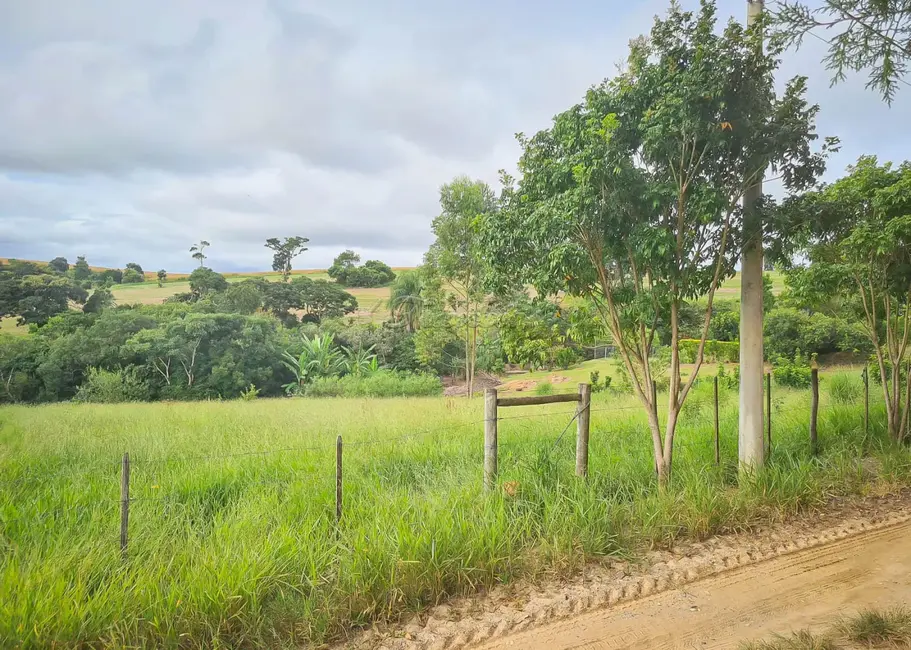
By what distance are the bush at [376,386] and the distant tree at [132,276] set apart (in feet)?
39.6

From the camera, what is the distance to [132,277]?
2636 cm

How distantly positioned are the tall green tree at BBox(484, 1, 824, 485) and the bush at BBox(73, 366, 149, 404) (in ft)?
57.2

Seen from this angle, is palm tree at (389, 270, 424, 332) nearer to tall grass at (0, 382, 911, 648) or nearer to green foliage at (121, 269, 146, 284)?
green foliage at (121, 269, 146, 284)

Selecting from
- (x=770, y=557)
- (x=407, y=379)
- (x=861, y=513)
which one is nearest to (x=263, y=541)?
(x=770, y=557)

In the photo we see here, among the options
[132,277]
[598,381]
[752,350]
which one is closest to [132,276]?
[132,277]

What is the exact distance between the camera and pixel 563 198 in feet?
14.1

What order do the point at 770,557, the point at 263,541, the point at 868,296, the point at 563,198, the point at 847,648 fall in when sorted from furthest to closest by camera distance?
the point at 868,296 → the point at 563,198 → the point at 770,557 → the point at 263,541 → the point at 847,648

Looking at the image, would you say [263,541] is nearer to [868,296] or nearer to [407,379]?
[868,296]

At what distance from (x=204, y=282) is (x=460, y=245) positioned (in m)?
20.1

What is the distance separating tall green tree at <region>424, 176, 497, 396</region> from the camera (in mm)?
17281

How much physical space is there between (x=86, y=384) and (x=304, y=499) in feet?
58.1

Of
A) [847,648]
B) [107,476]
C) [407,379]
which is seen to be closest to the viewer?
[847,648]

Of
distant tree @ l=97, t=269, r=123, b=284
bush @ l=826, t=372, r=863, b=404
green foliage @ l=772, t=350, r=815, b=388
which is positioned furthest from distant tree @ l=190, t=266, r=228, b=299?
bush @ l=826, t=372, r=863, b=404

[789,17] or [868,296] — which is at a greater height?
[789,17]
